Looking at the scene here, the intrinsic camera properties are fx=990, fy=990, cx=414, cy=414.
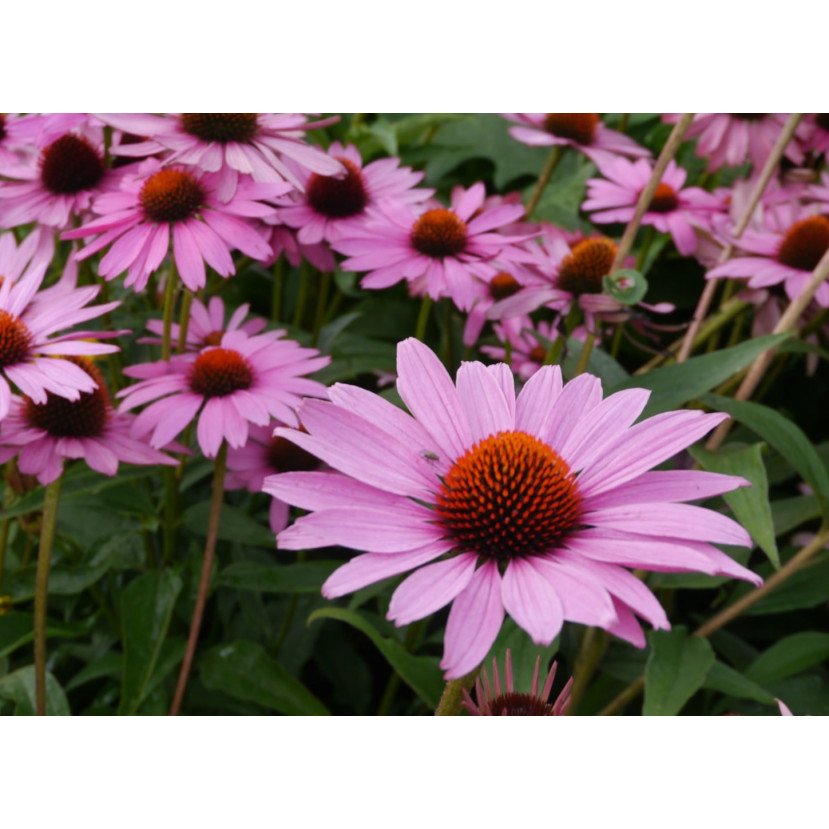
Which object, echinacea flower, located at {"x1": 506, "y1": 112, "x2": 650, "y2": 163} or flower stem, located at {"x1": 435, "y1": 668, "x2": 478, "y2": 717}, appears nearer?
flower stem, located at {"x1": 435, "y1": 668, "x2": 478, "y2": 717}

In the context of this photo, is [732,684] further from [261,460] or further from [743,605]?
[261,460]

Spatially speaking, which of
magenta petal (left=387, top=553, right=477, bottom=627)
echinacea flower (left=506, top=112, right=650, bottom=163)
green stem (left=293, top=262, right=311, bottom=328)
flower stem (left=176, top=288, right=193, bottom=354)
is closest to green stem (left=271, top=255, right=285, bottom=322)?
green stem (left=293, top=262, right=311, bottom=328)

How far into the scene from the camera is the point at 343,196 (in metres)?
0.70

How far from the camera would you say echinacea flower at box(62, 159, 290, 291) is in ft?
1.91

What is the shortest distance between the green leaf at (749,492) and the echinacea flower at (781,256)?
16 centimetres

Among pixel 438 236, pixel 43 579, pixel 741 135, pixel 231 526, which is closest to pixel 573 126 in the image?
pixel 741 135

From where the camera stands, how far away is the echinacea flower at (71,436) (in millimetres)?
547

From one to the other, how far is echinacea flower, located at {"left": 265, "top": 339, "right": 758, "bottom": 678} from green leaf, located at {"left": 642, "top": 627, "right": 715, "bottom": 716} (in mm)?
195

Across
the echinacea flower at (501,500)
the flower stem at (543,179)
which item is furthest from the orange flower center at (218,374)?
the flower stem at (543,179)

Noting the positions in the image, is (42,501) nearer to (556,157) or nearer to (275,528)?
(275,528)

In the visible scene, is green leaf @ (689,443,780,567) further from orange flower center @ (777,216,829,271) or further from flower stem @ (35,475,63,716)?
flower stem @ (35,475,63,716)

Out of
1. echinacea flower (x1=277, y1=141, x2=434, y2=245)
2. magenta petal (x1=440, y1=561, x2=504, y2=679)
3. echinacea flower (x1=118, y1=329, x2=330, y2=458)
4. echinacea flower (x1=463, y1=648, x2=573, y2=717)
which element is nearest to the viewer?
magenta petal (x1=440, y1=561, x2=504, y2=679)

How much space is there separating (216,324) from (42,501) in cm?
20
